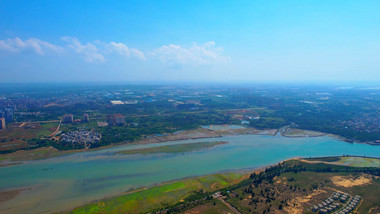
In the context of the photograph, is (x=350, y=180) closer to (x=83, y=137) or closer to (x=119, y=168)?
(x=119, y=168)

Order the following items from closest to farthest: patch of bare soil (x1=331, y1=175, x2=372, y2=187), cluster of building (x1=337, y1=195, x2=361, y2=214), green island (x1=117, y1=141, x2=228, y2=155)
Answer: cluster of building (x1=337, y1=195, x2=361, y2=214) → patch of bare soil (x1=331, y1=175, x2=372, y2=187) → green island (x1=117, y1=141, x2=228, y2=155)

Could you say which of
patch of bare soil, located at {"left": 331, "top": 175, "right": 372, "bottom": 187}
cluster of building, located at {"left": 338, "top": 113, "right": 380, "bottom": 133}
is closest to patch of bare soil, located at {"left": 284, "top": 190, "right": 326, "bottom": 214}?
patch of bare soil, located at {"left": 331, "top": 175, "right": 372, "bottom": 187}

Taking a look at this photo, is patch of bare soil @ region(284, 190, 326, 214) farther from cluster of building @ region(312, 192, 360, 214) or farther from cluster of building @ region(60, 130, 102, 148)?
cluster of building @ region(60, 130, 102, 148)

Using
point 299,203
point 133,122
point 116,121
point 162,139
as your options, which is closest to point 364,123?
point 299,203

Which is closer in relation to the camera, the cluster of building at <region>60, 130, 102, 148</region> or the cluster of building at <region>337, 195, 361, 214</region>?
the cluster of building at <region>337, 195, 361, 214</region>

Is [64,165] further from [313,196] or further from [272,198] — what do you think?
[313,196]

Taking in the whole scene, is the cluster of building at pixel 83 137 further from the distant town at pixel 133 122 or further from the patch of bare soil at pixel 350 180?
the patch of bare soil at pixel 350 180

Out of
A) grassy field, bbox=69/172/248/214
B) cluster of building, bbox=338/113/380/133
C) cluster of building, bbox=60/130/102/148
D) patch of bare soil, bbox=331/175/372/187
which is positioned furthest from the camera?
cluster of building, bbox=338/113/380/133
